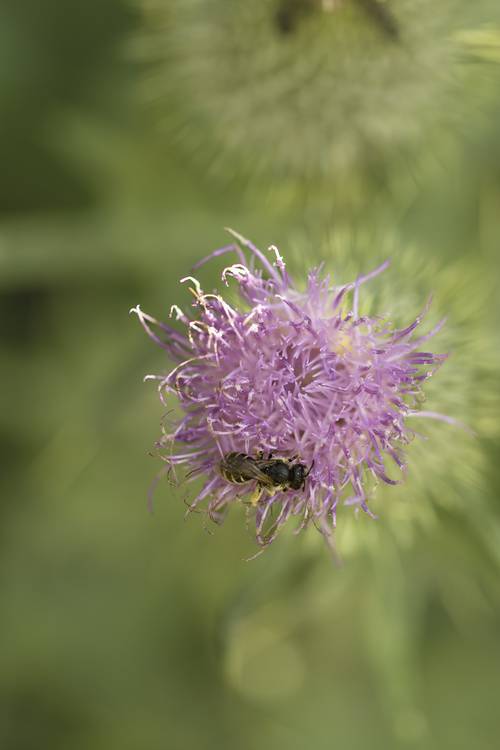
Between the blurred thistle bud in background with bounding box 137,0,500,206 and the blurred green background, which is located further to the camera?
the blurred green background

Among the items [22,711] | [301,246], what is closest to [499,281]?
[301,246]

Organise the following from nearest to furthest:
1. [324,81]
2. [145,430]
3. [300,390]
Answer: [300,390]
[324,81]
[145,430]

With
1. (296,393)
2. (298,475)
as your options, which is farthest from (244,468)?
→ (296,393)

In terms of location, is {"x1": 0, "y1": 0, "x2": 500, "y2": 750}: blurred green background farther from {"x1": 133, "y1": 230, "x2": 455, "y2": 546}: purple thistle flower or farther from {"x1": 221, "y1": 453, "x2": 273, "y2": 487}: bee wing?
{"x1": 221, "y1": 453, "x2": 273, "y2": 487}: bee wing

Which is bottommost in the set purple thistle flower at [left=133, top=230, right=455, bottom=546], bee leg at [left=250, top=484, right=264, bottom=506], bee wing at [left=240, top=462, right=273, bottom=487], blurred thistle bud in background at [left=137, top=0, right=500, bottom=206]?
bee leg at [left=250, top=484, right=264, bottom=506]

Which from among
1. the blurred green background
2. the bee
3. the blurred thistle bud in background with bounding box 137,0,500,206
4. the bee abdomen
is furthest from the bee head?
the blurred thistle bud in background with bounding box 137,0,500,206

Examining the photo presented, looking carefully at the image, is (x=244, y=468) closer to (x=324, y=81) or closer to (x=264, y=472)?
(x=264, y=472)
